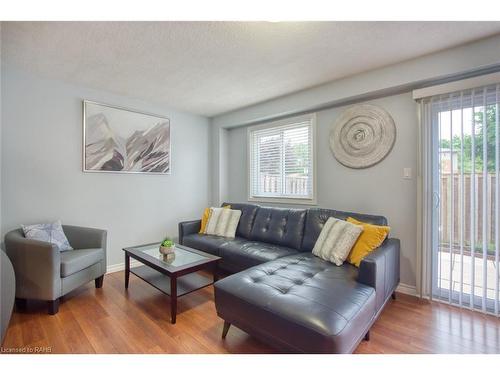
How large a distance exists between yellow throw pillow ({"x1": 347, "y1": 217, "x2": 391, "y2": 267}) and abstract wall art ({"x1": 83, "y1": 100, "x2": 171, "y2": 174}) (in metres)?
2.75

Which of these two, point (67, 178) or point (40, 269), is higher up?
point (67, 178)

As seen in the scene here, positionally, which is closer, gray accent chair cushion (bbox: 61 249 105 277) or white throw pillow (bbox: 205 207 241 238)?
Result: gray accent chair cushion (bbox: 61 249 105 277)

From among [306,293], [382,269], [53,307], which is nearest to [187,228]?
[53,307]

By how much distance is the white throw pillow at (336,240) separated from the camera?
2.11 m

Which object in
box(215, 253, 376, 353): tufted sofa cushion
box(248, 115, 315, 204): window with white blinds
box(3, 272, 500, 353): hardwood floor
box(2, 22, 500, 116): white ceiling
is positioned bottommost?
box(3, 272, 500, 353): hardwood floor

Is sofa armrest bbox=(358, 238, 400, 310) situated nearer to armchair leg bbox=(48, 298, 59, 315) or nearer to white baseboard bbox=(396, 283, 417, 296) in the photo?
white baseboard bbox=(396, 283, 417, 296)

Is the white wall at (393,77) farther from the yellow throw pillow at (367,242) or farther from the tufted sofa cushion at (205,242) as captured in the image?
the tufted sofa cushion at (205,242)

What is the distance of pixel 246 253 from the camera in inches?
99.2

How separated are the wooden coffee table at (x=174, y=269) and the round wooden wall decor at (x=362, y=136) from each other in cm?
186

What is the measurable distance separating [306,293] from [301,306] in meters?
0.17

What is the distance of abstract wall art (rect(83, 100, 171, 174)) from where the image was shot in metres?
2.90

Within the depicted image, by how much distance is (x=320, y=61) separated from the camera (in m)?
2.26

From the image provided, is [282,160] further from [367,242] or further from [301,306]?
[301,306]

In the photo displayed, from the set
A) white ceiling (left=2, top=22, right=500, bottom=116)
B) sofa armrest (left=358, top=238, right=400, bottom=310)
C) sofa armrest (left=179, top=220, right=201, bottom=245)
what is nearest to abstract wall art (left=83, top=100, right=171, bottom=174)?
white ceiling (left=2, top=22, right=500, bottom=116)
